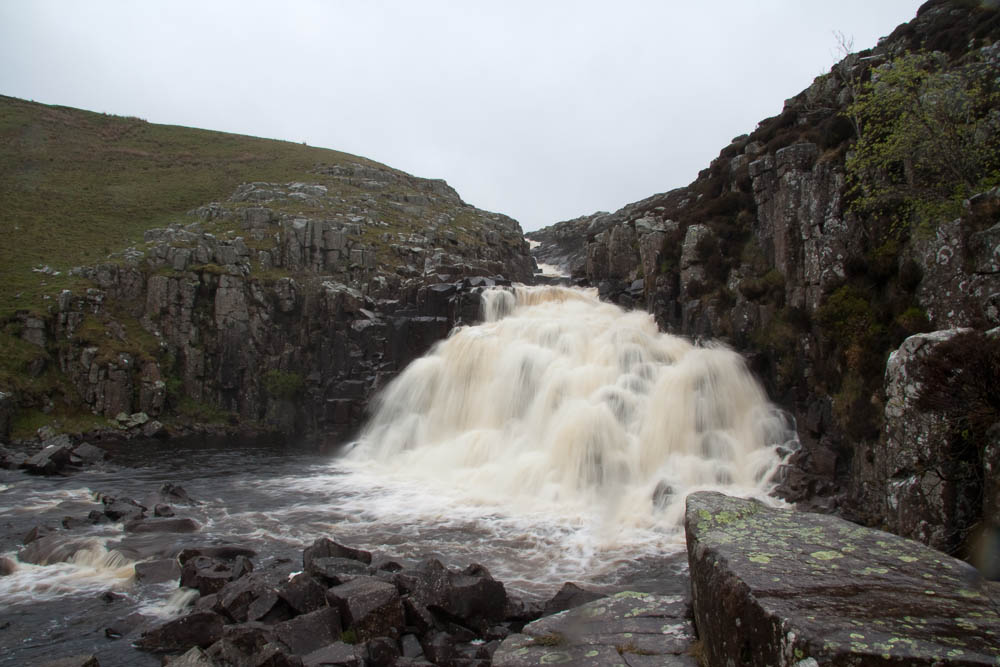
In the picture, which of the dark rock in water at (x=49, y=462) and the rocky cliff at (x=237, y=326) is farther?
the rocky cliff at (x=237, y=326)

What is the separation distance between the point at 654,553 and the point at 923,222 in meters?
14.0

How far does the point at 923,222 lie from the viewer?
59.6ft

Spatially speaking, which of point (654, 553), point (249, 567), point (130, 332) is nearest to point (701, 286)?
point (654, 553)

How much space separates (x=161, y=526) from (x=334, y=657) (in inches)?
552

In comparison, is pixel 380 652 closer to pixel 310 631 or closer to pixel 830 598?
pixel 310 631

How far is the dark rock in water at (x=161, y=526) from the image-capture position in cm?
2025

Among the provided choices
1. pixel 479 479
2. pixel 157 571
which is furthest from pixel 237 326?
pixel 157 571

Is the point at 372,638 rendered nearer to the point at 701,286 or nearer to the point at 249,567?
the point at 249,567

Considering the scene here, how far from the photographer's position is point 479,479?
27094 millimetres

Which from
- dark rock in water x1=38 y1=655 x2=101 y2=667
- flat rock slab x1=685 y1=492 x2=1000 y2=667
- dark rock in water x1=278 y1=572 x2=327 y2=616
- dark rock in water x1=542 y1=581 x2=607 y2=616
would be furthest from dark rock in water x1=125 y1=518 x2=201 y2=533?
flat rock slab x1=685 y1=492 x2=1000 y2=667

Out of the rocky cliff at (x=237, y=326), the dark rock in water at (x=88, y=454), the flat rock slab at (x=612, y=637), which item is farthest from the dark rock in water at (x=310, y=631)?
the rocky cliff at (x=237, y=326)

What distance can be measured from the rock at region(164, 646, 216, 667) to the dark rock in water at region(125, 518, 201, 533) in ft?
38.2

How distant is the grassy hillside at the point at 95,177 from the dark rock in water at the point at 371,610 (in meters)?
52.0

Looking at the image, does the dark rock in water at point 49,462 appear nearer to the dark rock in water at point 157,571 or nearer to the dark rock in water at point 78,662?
the dark rock in water at point 157,571
